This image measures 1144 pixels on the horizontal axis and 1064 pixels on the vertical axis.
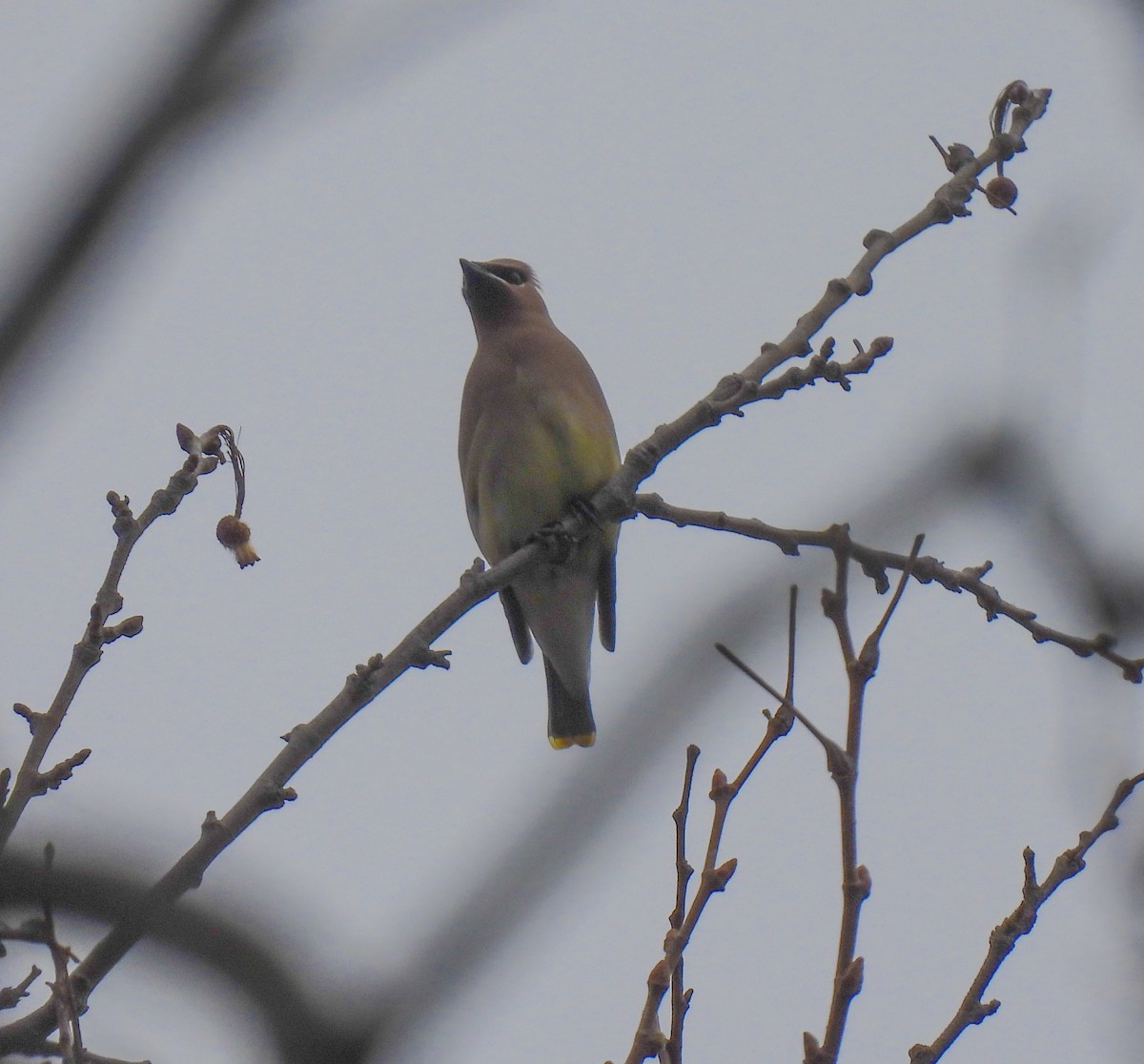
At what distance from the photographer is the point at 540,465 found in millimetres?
5000

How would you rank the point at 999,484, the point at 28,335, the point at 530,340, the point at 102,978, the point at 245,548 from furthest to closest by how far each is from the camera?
the point at 530,340 → the point at 245,548 → the point at 999,484 → the point at 102,978 → the point at 28,335

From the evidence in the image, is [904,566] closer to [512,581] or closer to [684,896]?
[684,896]

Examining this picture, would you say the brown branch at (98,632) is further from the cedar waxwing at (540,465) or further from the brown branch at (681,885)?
the cedar waxwing at (540,465)

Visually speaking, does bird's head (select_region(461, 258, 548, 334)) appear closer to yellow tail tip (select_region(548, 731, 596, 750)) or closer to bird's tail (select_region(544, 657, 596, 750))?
bird's tail (select_region(544, 657, 596, 750))

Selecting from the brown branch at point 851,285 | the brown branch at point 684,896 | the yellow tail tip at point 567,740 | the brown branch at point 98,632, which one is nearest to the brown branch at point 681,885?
the brown branch at point 684,896

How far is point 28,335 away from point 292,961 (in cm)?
79

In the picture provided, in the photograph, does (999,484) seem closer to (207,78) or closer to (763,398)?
(763,398)

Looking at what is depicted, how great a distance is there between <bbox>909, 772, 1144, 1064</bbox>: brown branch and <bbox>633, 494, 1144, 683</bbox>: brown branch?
0.23 metres

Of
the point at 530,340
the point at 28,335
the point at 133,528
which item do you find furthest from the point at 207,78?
the point at 530,340

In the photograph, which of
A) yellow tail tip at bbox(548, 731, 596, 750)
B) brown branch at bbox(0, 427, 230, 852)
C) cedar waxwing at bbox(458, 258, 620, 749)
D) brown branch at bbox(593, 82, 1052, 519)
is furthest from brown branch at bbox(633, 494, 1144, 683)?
yellow tail tip at bbox(548, 731, 596, 750)

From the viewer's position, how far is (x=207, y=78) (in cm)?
133

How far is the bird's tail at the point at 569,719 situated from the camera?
5.88 m

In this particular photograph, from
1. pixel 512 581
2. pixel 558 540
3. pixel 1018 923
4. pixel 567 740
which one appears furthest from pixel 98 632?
pixel 567 740

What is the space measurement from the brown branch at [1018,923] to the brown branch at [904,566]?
23 centimetres
